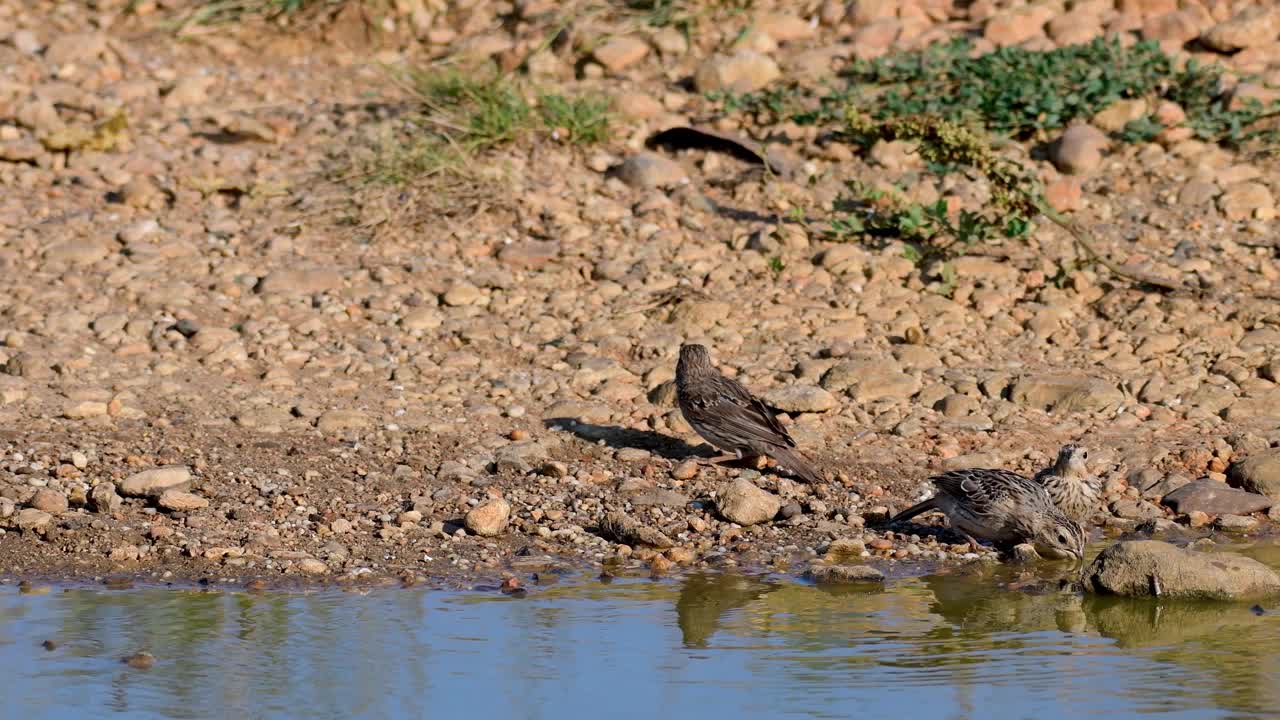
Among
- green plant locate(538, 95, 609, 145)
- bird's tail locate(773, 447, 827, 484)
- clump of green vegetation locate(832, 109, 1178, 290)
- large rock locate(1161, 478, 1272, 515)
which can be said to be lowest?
large rock locate(1161, 478, 1272, 515)

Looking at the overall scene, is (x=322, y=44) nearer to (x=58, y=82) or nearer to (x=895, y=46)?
(x=58, y=82)

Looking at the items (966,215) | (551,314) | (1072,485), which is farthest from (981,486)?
(551,314)

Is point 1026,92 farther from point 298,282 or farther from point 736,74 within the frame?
point 298,282

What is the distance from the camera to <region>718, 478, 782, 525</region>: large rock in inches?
320

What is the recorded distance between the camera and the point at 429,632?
21.7 feet

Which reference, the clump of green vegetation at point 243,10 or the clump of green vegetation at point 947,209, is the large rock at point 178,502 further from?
the clump of green vegetation at point 243,10

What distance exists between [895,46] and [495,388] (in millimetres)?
4945

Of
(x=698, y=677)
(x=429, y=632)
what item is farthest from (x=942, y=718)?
(x=429, y=632)

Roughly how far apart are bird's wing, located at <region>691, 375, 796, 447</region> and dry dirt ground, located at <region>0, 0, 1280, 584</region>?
0.27 meters

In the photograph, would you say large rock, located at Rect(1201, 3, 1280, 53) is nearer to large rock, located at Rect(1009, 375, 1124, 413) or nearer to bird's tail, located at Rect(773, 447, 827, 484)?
large rock, located at Rect(1009, 375, 1124, 413)

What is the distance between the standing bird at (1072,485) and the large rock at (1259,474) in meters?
0.76

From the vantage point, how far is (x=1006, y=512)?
25.6 ft

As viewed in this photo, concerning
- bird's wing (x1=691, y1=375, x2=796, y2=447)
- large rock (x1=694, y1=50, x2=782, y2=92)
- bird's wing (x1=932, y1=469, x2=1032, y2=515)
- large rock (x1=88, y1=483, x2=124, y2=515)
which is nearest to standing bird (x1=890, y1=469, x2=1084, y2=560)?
bird's wing (x1=932, y1=469, x2=1032, y2=515)

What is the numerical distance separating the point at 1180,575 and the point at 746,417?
7.60 ft
